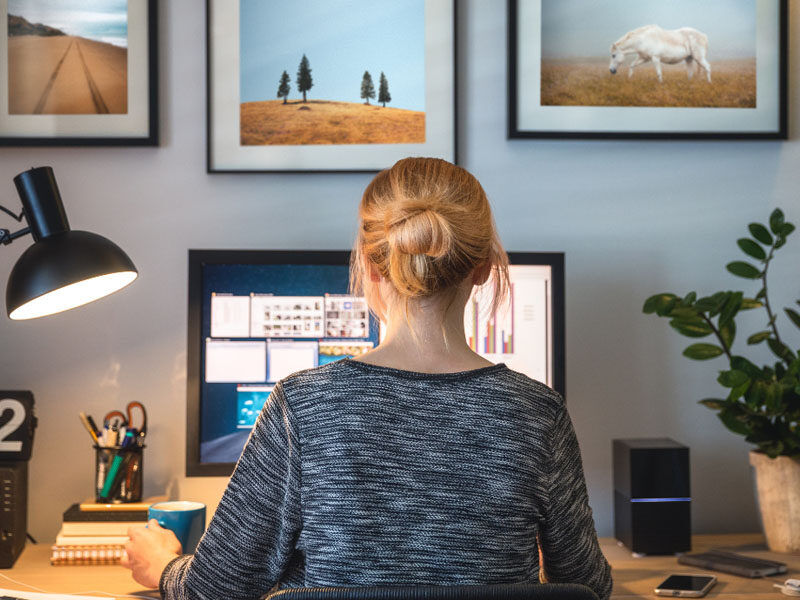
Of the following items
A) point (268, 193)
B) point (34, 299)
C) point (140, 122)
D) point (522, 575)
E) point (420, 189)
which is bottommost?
point (522, 575)

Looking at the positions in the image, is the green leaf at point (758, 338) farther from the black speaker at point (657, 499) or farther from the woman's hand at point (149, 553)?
the woman's hand at point (149, 553)

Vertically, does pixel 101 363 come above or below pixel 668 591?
above

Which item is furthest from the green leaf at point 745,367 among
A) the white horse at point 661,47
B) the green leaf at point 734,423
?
the white horse at point 661,47

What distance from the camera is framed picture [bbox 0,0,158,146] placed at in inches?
65.7

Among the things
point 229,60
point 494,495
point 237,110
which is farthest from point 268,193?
point 494,495

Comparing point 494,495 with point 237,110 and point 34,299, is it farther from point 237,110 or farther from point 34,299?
point 237,110

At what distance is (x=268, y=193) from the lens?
1.70 metres

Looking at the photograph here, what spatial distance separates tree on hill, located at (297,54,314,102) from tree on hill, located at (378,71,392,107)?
143mm

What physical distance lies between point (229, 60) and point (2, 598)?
1093 millimetres

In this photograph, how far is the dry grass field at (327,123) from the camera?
66.4 inches

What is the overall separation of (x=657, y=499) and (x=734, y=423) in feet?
0.66

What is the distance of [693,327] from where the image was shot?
1493mm

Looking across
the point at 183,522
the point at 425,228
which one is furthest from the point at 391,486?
the point at 183,522

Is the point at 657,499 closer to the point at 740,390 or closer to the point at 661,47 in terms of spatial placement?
the point at 740,390
